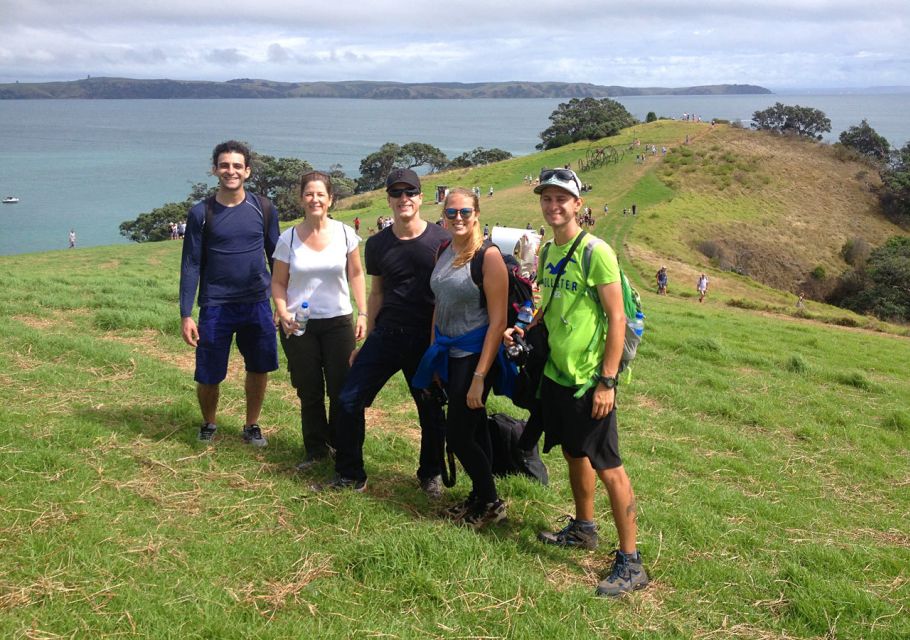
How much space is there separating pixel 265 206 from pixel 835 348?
12.8m

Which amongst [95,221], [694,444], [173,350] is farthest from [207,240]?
[95,221]

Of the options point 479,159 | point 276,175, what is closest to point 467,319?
point 276,175

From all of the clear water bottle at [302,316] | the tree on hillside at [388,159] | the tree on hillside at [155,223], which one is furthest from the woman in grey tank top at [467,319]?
the tree on hillside at [388,159]

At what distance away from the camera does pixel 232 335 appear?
202 inches

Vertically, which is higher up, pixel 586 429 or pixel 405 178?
pixel 405 178

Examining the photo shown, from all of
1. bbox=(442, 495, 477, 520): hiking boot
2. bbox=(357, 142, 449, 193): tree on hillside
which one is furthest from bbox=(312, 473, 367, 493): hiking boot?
bbox=(357, 142, 449, 193): tree on hillside

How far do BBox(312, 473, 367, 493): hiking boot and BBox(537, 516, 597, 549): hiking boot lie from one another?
1.17 metres

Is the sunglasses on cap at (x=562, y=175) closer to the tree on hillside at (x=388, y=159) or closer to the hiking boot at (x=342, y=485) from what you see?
the hiking boot at (x=342, y=485)

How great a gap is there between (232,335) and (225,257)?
563mm

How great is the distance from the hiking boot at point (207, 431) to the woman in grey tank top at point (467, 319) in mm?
2065

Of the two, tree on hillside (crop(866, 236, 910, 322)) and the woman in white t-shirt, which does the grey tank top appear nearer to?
the woman in white t-shirt

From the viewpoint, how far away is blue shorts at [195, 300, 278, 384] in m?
5.02

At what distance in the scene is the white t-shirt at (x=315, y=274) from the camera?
4688 mm

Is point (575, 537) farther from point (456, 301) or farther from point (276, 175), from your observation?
point (276, 175)
